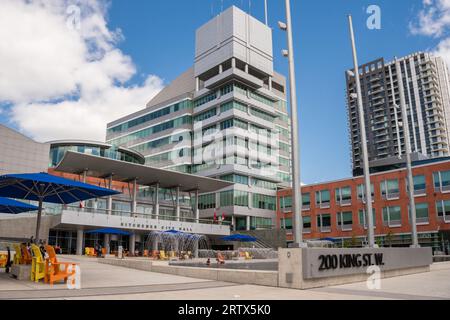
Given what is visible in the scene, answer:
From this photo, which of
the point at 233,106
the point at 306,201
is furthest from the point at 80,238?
the point at 233,106

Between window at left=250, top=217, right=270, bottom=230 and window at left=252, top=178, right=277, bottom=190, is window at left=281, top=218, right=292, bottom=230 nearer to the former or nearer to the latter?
window at left=250, top=217, right=270, bottom=230

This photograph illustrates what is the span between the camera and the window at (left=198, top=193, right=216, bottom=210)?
74.2 m

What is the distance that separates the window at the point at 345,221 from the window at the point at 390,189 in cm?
601

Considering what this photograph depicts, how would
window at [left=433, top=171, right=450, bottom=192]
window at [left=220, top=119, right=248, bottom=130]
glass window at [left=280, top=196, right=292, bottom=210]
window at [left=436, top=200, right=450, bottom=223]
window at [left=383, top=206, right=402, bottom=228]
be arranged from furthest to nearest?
window at [left=220, top=119, right=248, bottom=130], glass window at [left=280, top=196, right=292, bottom=210], window at [left=383, top=206, right=402, bottom=228], window at [left=433, top=171, right=450, bottom=192], window at [left=436, top=200, right=450, bottom=223]

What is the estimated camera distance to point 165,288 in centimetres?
1280

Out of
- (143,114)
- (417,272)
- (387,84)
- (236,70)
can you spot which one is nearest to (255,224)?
(236,70)

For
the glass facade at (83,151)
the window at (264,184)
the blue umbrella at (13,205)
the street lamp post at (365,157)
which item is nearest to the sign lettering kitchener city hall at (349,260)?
the street lamp post at (365,157)

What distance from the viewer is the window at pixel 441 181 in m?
50.1

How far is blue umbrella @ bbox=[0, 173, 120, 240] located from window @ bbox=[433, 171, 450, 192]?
46442 mm

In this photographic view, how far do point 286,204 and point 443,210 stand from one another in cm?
2733

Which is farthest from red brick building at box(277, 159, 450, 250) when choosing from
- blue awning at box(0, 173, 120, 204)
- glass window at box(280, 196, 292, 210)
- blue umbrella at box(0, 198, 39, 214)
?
blue awning at box(0, 173, 120, 204)

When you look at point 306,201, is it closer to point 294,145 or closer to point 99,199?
point 99,199

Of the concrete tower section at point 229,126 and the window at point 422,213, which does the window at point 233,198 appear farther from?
the window at point 422,213

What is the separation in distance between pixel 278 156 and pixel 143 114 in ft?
100
